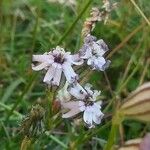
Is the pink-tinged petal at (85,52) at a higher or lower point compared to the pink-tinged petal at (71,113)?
higher

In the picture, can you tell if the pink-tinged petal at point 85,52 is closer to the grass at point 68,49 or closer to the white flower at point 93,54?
the white flower at point 93,54

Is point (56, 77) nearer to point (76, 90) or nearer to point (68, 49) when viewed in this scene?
point (76, 90)

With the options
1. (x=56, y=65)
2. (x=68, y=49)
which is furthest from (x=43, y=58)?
(x=68, y=49)

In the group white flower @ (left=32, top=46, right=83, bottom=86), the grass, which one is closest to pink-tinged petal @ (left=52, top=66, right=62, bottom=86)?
white flower @ (left=32, top=46, right=83, bottom=86)

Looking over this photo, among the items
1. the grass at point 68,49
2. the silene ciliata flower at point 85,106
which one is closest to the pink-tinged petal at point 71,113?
the silene ciliata flower at point 85,106

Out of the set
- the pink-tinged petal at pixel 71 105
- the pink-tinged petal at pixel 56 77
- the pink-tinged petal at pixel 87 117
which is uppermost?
the pink-tinged petal at pixel 56 77

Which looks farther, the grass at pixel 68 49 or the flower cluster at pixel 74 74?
the grass at pixel 68 49

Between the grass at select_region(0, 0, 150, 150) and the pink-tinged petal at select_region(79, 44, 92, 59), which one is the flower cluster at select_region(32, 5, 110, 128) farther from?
the grass at select_region(0, 0, 150, 150)

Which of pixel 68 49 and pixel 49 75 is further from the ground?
pixel 68 49
